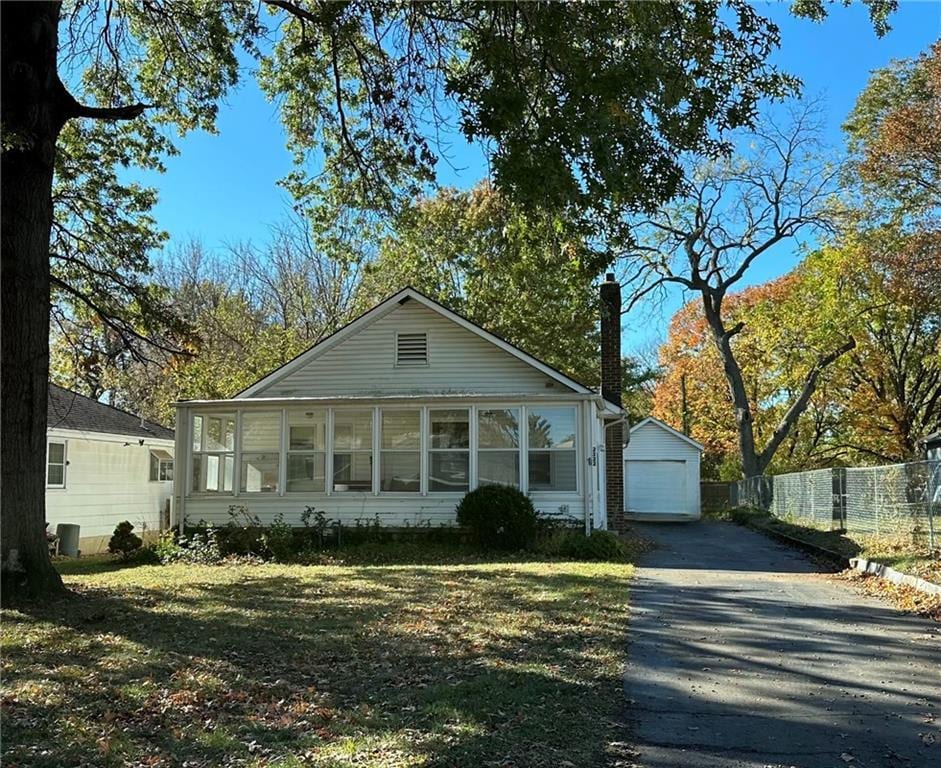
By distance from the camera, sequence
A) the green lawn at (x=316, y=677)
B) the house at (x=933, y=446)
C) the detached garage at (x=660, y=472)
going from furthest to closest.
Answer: the detached garage at (x=660, y=472) < the house at (x=933, y=446) < the green lawn at (x=316, y=677)

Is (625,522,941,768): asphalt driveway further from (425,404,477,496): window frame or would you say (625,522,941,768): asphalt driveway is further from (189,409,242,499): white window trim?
(189,409,242,499): white window trim

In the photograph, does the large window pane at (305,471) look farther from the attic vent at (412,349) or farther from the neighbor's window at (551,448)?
the neighbor's window at (551,448)

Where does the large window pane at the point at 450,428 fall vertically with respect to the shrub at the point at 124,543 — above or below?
above

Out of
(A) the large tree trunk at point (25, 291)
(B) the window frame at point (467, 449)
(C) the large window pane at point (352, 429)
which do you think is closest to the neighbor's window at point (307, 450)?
(C) the large window pane at point (352, 429)

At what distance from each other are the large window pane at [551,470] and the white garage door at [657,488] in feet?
53.1

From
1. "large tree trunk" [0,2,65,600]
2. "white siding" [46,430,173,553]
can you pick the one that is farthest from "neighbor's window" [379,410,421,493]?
"white siding" [46,430,173,553]

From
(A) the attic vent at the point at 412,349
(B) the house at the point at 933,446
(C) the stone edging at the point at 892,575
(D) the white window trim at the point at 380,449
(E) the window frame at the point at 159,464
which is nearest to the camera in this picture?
(C) the stone edging at the point at 892,575

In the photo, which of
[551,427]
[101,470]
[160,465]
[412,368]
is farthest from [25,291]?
[160,465]

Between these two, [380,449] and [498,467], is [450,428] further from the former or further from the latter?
[380,449]

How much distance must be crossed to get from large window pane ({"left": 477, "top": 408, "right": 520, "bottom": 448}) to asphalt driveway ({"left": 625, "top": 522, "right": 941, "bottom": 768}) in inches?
219

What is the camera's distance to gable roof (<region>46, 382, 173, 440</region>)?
60.8 feet

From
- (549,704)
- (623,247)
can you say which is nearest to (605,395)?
(623,247)

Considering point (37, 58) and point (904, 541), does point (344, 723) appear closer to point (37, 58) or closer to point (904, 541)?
point (37, 58)

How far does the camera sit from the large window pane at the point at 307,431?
1670cm
